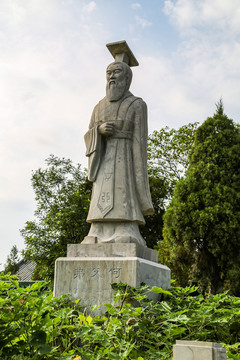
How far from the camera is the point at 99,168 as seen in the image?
4875 mm

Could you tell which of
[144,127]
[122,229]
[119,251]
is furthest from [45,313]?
[144,127]

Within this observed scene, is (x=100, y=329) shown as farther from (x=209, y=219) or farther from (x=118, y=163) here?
(x=209, y=219)

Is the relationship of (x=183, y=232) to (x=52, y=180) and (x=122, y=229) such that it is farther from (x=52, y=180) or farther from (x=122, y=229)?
(x=122, y=229)

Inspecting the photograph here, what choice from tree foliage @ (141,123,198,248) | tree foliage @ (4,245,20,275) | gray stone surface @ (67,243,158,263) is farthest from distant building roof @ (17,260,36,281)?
gray stone surface @ (67,243,158,263)

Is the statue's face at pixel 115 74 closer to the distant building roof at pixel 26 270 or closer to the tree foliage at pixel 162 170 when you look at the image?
the tree foliage at pixel 162 170

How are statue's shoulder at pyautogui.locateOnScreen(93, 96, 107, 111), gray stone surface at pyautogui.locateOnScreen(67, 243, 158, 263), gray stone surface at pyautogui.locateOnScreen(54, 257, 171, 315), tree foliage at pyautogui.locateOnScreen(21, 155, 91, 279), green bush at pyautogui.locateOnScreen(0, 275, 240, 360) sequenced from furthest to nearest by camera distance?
tree foliage at pyautogui.locateOnScreen(21, 155, 91, 279)
statue's shoulder at pyautogui.locateOnScreen(93, 96, 107, 111)
gray stone surface at pyautogui.locateOnScreen(67, 243, 158, 263)
gray stone surface at pyautogui.locateOnScreen(54, 257, 171, 315)
green bush at pyautogui.locateOnScreen(0, 275, 240, 360)

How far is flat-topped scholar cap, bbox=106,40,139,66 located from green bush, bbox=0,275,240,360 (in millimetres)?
3254

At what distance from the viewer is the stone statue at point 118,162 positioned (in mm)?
4520

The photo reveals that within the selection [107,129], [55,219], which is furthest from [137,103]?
[55,219]

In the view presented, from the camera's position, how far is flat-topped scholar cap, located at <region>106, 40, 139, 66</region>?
17.2ft

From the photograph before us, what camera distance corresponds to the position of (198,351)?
1951mm

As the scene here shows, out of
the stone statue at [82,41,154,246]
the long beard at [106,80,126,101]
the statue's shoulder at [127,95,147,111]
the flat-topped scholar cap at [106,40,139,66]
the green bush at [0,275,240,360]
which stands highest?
the flat-topped scholar cap at [106,40,139,66]

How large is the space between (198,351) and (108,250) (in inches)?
89.9

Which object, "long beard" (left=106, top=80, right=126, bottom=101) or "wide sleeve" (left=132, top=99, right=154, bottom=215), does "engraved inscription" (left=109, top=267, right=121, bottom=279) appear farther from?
"long beard" (left=106, top=80, right=126, bottom=101)
